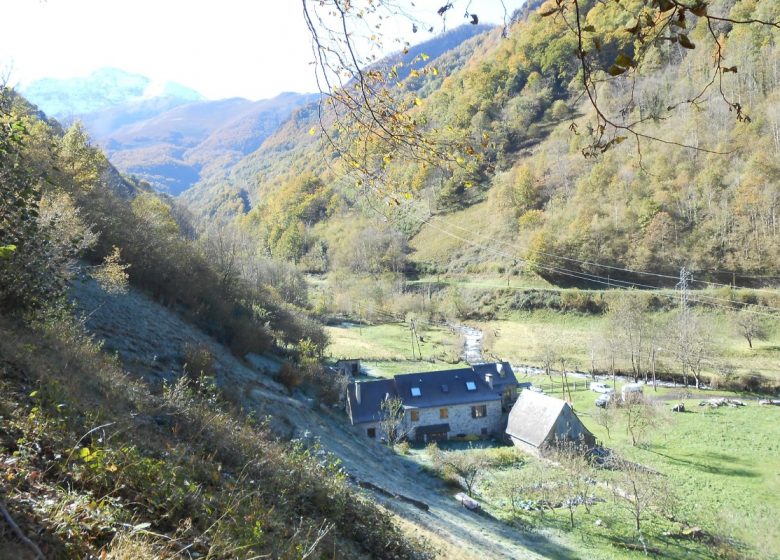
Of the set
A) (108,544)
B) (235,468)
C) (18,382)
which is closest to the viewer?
(108,544)

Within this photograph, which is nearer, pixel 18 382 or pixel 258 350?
pixel 18 382

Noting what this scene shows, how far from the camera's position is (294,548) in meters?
4.61

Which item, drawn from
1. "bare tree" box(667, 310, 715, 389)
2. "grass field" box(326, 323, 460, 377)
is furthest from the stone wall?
"bare tree" box(667, 310, 715, 389)

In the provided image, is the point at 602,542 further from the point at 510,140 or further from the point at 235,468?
the point at 510,140

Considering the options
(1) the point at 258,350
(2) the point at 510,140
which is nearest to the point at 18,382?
(1) the point at 258,350

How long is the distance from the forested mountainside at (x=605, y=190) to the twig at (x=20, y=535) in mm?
42145

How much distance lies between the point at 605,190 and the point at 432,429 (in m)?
63.2

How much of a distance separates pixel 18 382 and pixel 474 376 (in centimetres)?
3150

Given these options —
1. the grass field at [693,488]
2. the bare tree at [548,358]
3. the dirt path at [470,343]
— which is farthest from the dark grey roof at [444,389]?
the dirt path at [470,343]

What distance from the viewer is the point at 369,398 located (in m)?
31.8

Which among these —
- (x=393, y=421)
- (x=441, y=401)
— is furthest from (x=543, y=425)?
(x=393, y=421)

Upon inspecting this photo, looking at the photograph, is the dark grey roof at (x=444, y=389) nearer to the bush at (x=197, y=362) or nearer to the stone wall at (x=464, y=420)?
the stone wall at (x=464, y=420)

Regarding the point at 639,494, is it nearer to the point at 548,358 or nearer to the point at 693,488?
the point at 693,488

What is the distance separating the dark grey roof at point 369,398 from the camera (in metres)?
30.9
